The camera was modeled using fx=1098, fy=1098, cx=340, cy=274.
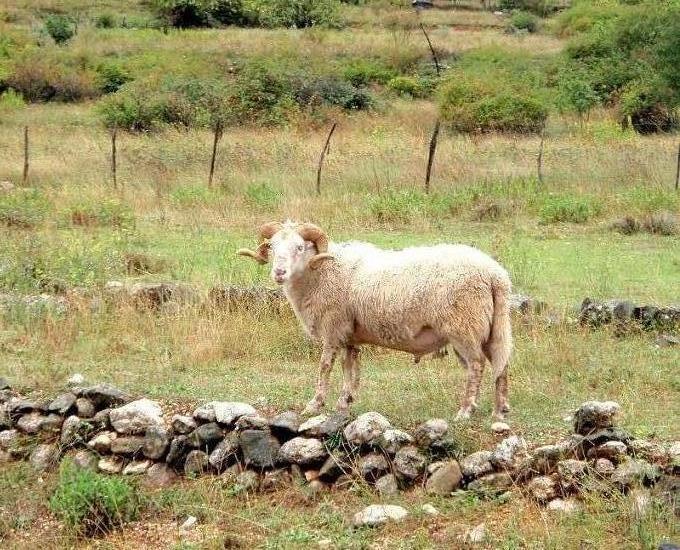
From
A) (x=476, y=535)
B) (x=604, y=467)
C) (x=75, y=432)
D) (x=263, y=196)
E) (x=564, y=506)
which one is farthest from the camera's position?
(x=263, y=196)

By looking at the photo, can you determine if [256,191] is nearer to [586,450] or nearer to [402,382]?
[402,382]

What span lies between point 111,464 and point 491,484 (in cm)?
326

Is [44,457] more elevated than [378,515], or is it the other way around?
[378,515]

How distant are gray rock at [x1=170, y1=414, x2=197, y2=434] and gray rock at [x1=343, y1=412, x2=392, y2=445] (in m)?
1.37

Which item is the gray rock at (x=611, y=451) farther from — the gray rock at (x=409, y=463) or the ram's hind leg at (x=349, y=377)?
the ram's hind leg at (x=349, y=377)

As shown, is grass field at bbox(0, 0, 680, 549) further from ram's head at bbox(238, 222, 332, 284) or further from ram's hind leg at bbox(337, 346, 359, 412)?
ram's head at bbox(238, 222, 332, 284)

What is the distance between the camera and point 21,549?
8.13 m

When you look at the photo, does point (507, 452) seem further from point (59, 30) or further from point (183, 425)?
point (59, 30)

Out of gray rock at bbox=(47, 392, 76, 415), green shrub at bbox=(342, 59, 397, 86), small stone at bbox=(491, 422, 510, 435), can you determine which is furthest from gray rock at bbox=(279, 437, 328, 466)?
green shrub at bbox=(342, 59, 397, 86)

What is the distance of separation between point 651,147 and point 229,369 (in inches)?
694

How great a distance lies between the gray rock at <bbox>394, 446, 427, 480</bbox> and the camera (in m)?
8.21

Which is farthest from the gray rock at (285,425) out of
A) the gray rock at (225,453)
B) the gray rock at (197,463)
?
the gray rock at (197,463)

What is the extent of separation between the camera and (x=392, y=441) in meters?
8.36

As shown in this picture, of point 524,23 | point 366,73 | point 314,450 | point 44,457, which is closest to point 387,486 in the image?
point 314,450
